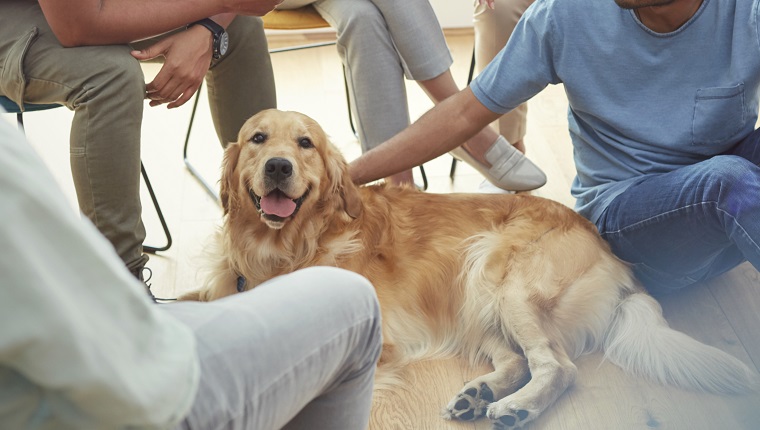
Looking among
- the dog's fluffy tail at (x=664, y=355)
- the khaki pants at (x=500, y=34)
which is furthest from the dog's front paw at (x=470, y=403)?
the khaki pants at (x=500, y=34)

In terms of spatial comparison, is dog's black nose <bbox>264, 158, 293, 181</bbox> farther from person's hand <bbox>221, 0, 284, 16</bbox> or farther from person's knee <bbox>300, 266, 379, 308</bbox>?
person's knee <bbox>300, 266, 379, 308</bbox>

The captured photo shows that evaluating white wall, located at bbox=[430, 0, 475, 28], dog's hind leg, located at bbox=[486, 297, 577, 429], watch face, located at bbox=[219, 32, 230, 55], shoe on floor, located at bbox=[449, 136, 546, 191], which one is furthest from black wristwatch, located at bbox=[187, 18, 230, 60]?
white wall, located at bbox=[430, 0, 475, 28]

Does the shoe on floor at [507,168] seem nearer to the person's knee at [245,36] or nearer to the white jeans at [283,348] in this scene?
the person's knee at [245,36]

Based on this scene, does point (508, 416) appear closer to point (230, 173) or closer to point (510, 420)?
point (510, 420)

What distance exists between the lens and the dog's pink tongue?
2020 mm

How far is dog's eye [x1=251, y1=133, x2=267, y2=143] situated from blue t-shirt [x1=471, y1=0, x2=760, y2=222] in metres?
0.58

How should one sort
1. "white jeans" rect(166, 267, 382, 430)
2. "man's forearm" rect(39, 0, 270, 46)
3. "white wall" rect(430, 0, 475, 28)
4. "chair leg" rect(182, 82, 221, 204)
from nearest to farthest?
1. "white jeans" rect(166, 267, 382, 430)
2. "man's forearm" rect(39, 0, 270, 46)
3. "chair leg" rect(182, 82, 221, 204)
4. "white wall" rect(430, 0, 475, 28)

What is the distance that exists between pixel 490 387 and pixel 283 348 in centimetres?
112

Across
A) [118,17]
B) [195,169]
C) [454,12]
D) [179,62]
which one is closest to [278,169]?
[179,62]

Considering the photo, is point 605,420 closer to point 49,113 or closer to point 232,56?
point 232,56

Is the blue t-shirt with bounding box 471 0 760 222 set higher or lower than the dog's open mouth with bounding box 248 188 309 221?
higher

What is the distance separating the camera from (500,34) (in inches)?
110

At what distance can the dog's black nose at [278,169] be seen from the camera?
6.44 feet

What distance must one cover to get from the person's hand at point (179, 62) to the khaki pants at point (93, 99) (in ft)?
0.33
